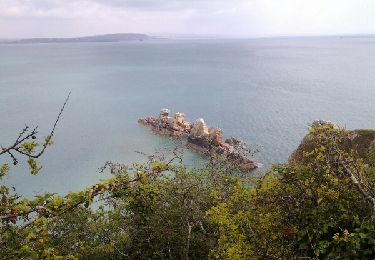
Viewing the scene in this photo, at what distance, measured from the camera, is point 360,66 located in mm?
160375

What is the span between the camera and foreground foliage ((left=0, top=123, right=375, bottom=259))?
7215mm

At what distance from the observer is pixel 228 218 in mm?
11953

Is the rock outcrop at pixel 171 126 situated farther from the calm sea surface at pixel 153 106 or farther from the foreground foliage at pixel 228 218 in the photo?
the foreground foliage at pixel 228 218

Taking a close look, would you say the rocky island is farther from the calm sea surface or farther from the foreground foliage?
the foreground foliage

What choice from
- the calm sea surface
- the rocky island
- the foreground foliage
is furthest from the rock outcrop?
the foreground foliage

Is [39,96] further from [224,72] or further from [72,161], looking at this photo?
[224,72]

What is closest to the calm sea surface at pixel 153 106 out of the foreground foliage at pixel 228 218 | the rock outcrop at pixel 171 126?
the rock outcrop at pixel 171 126

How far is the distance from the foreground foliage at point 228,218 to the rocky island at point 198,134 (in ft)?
88.6

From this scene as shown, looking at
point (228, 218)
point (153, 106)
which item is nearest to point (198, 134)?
point (153, 106)

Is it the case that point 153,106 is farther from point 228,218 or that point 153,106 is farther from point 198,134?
point 228,218

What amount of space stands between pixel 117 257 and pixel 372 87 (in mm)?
105441

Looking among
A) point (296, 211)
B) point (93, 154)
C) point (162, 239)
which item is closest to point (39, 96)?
point (93, 154)

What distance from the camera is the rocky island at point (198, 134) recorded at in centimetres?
4976

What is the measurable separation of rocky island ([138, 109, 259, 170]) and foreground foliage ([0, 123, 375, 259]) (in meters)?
27.0
